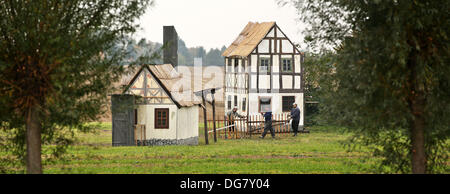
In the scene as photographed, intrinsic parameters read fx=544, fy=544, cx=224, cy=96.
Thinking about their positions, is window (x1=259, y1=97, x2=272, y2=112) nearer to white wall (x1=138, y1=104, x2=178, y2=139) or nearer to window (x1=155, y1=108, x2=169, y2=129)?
white wall (x1=138, y1=104, x2=178, y2=139)

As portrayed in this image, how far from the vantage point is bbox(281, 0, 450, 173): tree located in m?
8.90

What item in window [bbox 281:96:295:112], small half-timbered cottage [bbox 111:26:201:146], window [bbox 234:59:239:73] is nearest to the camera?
small half-timbered cottage [bbox 111:26:201:146]

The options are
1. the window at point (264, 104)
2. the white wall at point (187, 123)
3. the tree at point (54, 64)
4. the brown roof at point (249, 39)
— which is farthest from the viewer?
the window at point (264, 104)

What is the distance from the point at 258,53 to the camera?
33.7 metres

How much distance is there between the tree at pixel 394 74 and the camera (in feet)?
29.2

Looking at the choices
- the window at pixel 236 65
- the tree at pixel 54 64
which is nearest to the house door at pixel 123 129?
the window at pixel 236 65

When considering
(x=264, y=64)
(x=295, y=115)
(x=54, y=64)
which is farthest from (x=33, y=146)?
(x=264, y=64)

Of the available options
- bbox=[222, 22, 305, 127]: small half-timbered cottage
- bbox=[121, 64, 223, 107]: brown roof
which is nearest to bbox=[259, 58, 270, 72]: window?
bbox=[222, 22, 305, 127]: small half-timbered cottage

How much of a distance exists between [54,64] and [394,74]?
5566 millimetres

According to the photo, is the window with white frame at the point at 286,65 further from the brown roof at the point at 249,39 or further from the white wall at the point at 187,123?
the white wall at the point at 187,123

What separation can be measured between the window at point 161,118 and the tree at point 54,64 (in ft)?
48.8

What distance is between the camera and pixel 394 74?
29.9 ft

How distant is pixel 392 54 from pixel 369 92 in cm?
70
